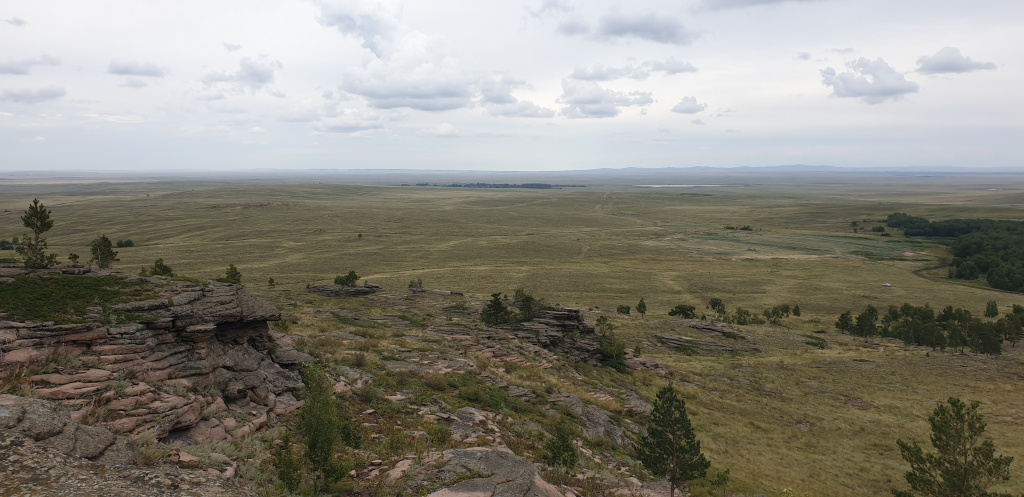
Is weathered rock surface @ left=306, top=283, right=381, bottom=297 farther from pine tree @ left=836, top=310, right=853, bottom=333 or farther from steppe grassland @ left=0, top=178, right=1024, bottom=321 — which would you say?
pine tree @ left=836, top=310, right=853, bottom=333

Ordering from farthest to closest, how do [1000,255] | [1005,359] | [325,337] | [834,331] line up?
[1000,255] → [834,331] → [1005,359] → [325,337]

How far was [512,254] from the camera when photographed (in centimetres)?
10862

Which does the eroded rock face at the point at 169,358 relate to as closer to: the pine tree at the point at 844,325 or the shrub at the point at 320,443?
the shrub at the point at 320,443

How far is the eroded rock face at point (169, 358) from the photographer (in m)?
11.6

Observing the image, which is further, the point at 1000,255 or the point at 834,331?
the point at 1000,255

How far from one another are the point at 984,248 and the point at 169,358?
154365mm

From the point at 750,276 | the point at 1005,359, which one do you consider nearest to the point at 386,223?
the point at 750,276

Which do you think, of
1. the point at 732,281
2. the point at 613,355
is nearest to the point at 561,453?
the point at 613,355

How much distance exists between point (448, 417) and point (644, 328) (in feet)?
118

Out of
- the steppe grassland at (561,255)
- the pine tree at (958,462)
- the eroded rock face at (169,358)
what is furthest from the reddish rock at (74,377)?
the steppe grassland at (561,255)

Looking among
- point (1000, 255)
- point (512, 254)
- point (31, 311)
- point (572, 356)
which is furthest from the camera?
point (512, 254)

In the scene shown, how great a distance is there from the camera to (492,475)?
12.7 metres

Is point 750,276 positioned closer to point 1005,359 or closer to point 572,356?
point 1005,359

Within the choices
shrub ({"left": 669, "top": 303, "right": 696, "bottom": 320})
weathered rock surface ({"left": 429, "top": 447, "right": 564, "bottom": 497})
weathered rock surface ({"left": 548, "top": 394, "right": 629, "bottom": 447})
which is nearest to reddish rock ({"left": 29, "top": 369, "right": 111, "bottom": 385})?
weathered rock surface ({"left": 429, "top": 447, "right": 564, "bottom": 497})
